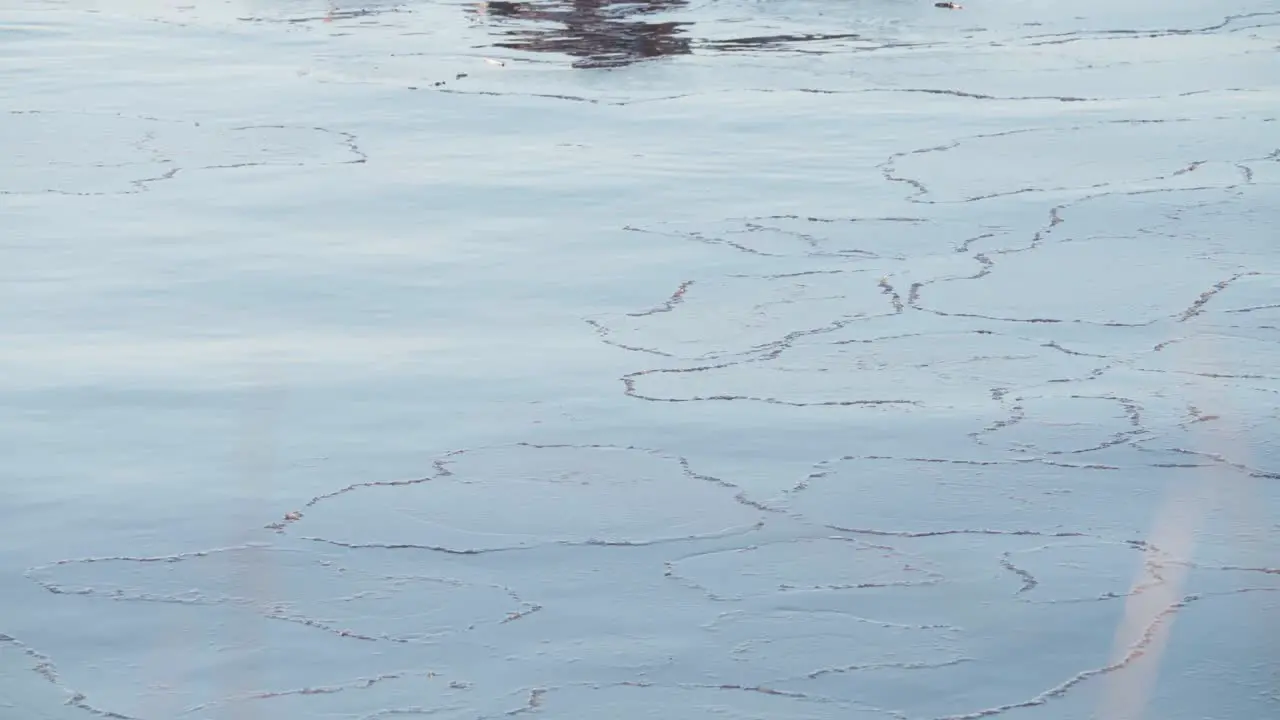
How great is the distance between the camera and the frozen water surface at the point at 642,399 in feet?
12.2

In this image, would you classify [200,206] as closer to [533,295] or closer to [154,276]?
[154,276]

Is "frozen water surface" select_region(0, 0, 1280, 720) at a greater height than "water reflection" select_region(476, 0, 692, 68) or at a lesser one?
lesser

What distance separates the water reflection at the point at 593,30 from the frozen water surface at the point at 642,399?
109 cm

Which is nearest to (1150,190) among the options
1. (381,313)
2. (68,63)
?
(381,313)

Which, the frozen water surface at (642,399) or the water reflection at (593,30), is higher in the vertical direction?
the water reflection at (593,30)

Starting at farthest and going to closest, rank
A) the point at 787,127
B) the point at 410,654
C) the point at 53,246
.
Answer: the point at 787,127 < the point at 53,246 < the point at 410,654

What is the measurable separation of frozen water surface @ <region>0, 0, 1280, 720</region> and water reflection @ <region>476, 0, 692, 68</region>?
3.59 feet

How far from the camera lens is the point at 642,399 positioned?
529cm

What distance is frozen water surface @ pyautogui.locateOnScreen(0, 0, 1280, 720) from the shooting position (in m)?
3.73

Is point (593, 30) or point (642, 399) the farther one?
point (593, 30)

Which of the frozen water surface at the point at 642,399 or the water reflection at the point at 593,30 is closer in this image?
the frozen water surface at the point at 642,399

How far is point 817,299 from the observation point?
6219 millimetres

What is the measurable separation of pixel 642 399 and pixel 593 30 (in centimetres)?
728

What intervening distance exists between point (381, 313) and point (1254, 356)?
8.68 ft
